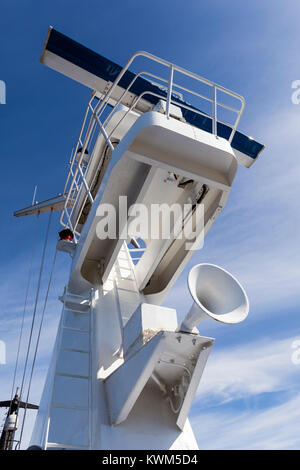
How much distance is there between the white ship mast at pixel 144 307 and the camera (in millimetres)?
4105

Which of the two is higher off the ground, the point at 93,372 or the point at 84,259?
the point at 84,259

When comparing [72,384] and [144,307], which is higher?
[144,307]

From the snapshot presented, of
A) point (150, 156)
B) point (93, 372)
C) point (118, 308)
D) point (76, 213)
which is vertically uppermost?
point (76, 213)

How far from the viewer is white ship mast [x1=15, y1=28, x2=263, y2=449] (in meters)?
4.11

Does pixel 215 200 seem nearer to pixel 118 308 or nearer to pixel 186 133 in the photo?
pixel 186 133

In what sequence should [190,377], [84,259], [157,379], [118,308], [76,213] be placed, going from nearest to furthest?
[190,377] → [157,379] → [118,308] → [84,259] → [76,213]

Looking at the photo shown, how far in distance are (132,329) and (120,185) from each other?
2240 millimetres

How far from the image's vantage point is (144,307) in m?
4.62
